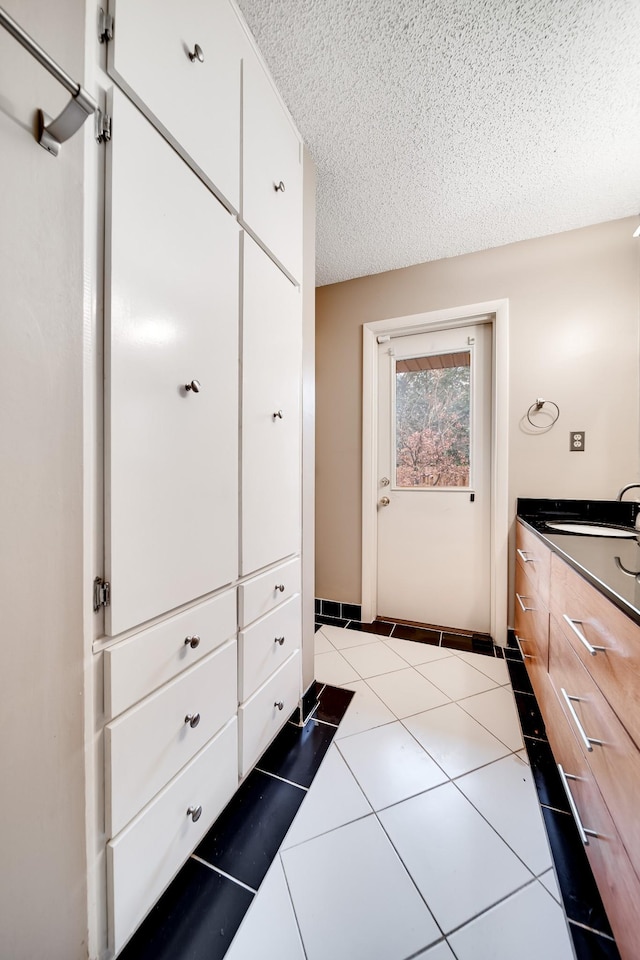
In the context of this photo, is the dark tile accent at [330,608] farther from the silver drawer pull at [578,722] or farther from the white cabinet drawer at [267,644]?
the silver drawer pull at [578,722]

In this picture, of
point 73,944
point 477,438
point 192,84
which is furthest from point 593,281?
point 73,944

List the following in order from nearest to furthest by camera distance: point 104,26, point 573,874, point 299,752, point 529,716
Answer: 1. point 104,26
2. point 573,874
3. point 299,752
4. point 529,716

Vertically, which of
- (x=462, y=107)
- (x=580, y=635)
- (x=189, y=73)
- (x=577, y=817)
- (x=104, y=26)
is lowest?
(x=577, y=817)

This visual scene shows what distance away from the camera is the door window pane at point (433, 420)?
2.34 m

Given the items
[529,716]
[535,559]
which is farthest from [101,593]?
[529,716]

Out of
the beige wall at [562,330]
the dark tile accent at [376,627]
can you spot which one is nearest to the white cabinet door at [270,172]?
the beige wall at [562,330]

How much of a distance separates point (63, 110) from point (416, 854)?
1.79 meters

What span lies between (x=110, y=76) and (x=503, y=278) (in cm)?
221

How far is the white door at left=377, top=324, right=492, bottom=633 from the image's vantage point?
2.29m

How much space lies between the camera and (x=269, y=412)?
1.23 metres

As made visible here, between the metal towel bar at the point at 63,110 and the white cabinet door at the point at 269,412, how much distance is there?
1.84 feet

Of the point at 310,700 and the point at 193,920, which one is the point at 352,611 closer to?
the point at 310,700

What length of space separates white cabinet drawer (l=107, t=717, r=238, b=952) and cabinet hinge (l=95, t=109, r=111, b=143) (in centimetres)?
136

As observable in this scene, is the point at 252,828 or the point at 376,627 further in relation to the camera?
the point at 376,627
